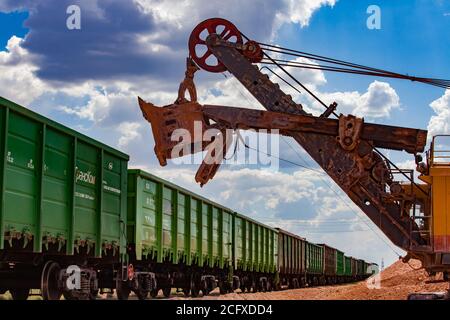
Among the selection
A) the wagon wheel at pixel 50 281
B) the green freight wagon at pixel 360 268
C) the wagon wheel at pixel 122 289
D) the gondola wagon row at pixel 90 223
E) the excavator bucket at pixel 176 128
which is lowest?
the green freight wagon at pixel 360 268

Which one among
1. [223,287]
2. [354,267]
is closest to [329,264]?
[354,267]

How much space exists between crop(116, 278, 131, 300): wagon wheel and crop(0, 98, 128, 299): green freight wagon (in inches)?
35.2

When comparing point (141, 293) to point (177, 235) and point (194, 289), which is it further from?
point (194, 289)

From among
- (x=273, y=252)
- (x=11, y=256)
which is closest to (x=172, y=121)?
(x=11, y=256)

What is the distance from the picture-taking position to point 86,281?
48.0ft

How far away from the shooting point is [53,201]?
41.4 feet

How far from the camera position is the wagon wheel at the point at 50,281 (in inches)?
521

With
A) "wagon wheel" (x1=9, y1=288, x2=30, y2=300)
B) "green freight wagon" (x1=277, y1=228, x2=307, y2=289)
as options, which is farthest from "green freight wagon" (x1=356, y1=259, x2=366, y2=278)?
"wagon wheel" (x1=9, y1=288, x2=30, y2=300)

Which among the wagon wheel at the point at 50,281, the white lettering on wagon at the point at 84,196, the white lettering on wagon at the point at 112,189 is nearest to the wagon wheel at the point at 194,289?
the white lettering on wagon at the point at 112,189

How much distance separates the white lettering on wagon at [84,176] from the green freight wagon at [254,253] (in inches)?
533

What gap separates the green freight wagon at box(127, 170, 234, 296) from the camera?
17.3 m

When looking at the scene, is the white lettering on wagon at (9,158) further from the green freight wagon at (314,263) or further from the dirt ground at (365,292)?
the green freight wagon at (314,263)

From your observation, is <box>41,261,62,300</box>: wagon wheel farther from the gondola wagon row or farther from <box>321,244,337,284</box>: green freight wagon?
<box>321,244,337,284</box>: green freight wagon
